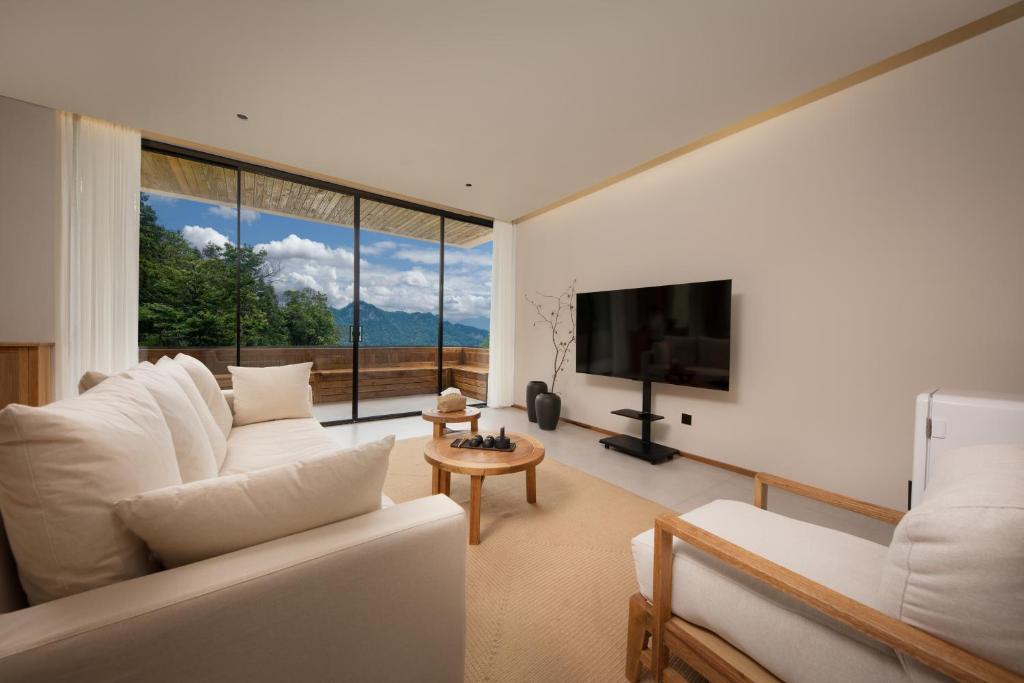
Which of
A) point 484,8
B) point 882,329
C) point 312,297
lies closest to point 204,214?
point 312,297

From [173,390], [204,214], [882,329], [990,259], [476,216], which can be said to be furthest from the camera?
[476,216]

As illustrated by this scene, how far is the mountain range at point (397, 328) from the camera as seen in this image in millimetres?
4453

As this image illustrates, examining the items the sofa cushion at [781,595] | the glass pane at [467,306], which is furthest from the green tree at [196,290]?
the sofa cushion at [781,595]

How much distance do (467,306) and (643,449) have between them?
3.68 meters

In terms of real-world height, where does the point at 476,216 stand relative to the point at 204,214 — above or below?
above

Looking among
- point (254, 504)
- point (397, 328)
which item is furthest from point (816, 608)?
point (397, 328)

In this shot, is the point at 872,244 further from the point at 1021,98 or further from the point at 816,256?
the point at 1021,98

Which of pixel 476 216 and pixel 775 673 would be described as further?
pixel 476 216

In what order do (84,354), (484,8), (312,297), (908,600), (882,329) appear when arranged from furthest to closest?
1. (312,297)
2. (84,354)
3. (882,329)
4. (484,8)
5. (908,600)

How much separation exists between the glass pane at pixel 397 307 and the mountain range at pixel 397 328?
0.01m

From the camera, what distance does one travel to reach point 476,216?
5.37 m

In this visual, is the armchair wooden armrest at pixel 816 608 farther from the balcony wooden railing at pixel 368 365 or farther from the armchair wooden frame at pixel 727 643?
the balcony wooden railing at pixel 368 365

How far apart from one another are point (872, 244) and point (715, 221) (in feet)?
3.47

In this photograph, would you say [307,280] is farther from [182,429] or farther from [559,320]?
[182,429]
